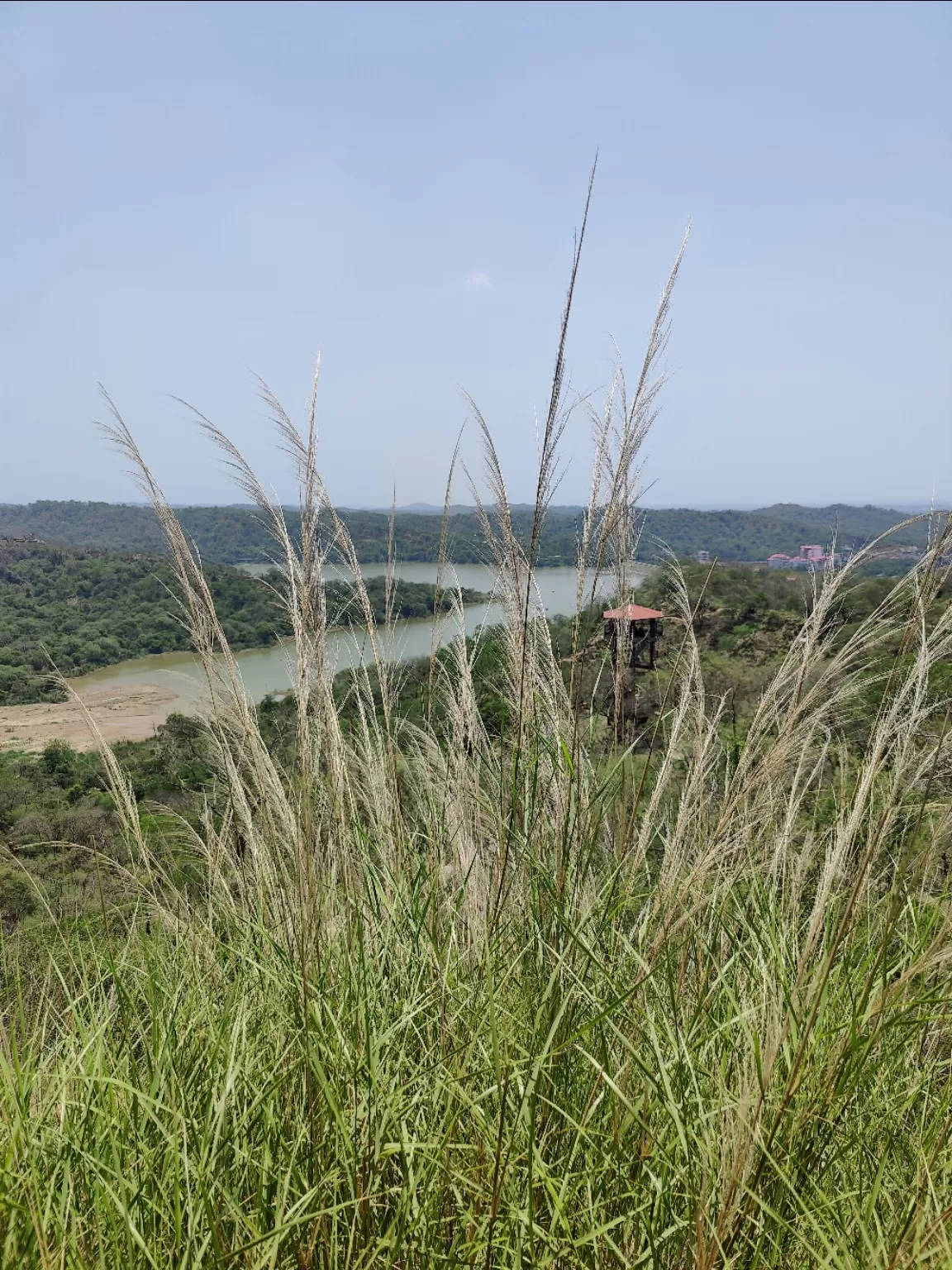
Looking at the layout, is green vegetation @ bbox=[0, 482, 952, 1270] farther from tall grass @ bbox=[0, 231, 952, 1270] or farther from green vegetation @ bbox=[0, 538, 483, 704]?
green vegetation @ bbox=[0, 538, 483, 704]

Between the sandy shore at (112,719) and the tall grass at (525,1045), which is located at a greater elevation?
the tall grass at (525,1045)

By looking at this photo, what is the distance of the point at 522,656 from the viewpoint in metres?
1.16

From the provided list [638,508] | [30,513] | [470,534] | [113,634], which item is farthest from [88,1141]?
[30,513]

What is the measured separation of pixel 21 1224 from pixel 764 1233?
0.93 m

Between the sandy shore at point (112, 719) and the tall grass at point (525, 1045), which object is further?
the sandy shore at point (112, 719)

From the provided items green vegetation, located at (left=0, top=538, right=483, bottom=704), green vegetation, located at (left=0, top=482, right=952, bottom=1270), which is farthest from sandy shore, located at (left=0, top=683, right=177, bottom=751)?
green vegetation, located at (left=0, top=482, right=952, bottom=1270)

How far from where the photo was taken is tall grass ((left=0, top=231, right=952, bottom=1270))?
0.90m

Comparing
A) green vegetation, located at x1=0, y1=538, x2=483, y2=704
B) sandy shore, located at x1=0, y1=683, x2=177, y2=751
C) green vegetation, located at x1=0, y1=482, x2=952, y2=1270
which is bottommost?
sandy shore, located at x1=0, y1=683, x2=177, y2=751

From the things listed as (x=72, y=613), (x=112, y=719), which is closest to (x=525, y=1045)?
(x=112, y=719)

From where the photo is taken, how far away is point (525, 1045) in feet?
3.75

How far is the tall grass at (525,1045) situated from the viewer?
0.90m

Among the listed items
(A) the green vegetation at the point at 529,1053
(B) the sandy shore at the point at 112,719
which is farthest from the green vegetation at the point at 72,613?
(A) the green vegetation at the point at 529,1053

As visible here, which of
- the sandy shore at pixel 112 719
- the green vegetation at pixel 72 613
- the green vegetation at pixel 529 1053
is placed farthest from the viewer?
the green vegetation at pixel 72 613

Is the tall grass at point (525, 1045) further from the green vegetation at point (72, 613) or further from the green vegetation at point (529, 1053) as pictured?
the green vegetation at point (72, 613)
